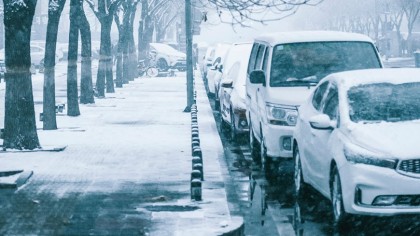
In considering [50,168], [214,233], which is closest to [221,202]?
[214,233]

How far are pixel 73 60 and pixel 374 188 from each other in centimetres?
1515

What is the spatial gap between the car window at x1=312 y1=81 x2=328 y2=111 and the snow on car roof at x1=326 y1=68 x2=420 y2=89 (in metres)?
0.33

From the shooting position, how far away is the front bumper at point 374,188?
818 cm

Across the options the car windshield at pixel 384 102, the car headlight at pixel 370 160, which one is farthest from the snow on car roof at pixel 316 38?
the car headlight at pixel 370 160

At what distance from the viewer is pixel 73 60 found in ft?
74.0

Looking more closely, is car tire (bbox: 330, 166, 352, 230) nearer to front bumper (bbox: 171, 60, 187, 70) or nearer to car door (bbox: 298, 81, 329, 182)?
car door (bbox: 298, 81, 329, 182)

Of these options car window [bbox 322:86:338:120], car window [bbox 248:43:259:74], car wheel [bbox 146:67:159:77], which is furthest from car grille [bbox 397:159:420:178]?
car wheel [bbox 146:67:159:77]

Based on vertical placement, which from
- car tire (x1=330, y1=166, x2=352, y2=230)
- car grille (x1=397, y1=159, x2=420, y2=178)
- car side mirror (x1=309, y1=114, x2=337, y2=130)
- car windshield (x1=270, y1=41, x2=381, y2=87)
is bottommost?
car tire (x1=330, y1=166, x2=352, y2=230)

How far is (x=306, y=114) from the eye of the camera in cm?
1077

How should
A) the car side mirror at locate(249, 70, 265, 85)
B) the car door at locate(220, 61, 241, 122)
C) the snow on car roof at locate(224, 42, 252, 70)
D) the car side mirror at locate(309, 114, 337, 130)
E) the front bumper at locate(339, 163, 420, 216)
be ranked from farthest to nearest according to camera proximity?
the snow on car roof at locate(224, 42, 252, 70) → the car door at locate(220, 61, 241, 122) → the car side mirror at locate(249, 70, 265, 85) → the car side mirror at locate(309, 114, 337, 130) → the front bumper at locate(339, 163, 420, 216)

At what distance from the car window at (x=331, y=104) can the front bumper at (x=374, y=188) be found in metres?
1.34

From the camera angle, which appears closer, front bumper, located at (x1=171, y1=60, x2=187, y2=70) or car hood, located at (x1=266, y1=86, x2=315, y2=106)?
car hood, located at (x1=266, y1=86, x2=315, y2=106)

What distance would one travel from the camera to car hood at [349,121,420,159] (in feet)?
27.2

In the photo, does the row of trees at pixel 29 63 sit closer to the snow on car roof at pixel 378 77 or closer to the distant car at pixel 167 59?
the snow on car roof at pixel 378 77
